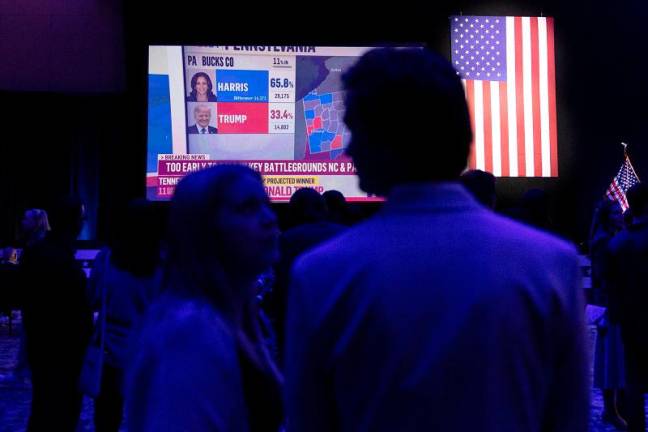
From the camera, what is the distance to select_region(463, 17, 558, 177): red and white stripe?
33.4 feet

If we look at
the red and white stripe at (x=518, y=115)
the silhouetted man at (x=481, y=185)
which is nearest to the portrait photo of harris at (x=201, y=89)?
the red and white stripe at (x=518, y=115)

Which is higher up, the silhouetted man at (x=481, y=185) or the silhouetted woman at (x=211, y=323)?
the silhouetted man at (x=481, y=185)

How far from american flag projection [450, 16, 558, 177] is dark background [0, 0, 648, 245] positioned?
2.02 feet

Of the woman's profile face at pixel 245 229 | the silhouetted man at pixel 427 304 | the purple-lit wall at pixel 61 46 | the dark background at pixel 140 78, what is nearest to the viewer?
the silhouetted man at pixel 427 304

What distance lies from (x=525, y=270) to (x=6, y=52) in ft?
35.5

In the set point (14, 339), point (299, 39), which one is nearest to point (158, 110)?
point (299, 39)

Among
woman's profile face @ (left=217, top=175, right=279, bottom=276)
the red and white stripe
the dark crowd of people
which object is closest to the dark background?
the red and white stripe

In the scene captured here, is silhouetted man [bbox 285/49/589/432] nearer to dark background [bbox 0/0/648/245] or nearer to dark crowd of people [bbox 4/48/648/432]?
dark crowd of people [bbox 4/48/648/432]

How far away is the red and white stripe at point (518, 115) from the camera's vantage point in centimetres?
1018

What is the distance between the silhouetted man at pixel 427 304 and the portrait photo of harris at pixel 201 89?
29.0 feet

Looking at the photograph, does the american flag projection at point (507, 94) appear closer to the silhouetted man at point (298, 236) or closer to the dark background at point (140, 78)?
the dark background at point (140, 78)

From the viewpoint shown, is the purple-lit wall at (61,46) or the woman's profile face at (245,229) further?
the purple-lit wall at (61,46)

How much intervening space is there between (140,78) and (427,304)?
9709mm

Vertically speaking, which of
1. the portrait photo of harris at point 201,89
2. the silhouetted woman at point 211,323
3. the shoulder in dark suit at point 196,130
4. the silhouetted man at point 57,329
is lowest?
the silhouetted man at point 57,329
